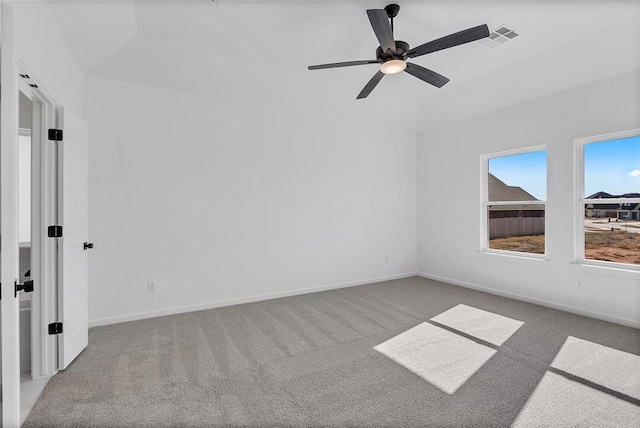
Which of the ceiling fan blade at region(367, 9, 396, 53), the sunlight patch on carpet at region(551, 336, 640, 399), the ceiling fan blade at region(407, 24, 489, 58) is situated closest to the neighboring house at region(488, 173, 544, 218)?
the sunlight patch on carpet at region(551, 336, 640, 399)

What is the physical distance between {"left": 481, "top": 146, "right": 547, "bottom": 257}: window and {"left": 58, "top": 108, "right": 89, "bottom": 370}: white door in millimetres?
5059

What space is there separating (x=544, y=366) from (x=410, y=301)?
1826mm

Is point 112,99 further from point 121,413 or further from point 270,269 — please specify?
point 121,413

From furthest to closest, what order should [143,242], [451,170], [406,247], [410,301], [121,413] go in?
[406,247]
[451,170]
[410,301]
[143,242]
[121,413]

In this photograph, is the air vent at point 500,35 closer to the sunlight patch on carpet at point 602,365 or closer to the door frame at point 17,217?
the sunlight patch on carpet at point 602,365

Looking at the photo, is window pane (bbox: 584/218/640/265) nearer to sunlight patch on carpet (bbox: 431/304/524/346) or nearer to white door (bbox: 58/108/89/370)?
sunlight patch on carpet (bbox: 431/304/524/346)

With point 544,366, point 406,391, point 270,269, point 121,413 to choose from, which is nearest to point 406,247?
point 270,269

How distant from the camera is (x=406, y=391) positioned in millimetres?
2127

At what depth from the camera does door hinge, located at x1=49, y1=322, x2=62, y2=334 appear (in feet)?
7.89

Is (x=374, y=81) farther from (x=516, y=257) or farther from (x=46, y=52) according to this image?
(x=516, y=257)

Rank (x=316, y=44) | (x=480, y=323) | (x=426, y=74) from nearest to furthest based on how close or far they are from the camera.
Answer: (x=426, y=74)
(x=316, y=44)
(x=480, y=323)

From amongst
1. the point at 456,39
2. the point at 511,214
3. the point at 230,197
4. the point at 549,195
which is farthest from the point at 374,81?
the point at 511,214

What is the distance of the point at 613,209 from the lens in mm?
3570

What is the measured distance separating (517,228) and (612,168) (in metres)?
1.28
